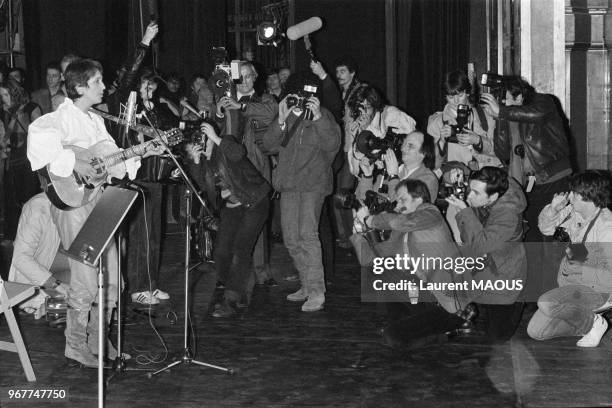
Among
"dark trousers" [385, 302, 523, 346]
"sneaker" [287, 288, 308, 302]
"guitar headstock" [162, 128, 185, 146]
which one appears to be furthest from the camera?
"sneaker" [287, 288, 308, 302]

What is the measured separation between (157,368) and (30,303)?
1.35 meters

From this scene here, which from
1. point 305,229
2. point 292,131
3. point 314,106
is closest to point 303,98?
point 314,106

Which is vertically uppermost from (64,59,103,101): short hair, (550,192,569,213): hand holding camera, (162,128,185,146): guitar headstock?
(64,59,103,101): short hair

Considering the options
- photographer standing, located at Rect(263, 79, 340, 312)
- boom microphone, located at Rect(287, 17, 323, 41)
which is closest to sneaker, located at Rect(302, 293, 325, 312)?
photographer standing, located at Rect(263, 79, 340, 312)

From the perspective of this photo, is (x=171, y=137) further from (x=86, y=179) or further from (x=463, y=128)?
(x=463, y=128)

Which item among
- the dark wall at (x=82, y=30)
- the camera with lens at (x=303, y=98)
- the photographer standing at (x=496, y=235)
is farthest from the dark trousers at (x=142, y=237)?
the dark wall at (x=82, y=30)

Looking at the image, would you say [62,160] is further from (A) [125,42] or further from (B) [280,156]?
(A) [125,42]

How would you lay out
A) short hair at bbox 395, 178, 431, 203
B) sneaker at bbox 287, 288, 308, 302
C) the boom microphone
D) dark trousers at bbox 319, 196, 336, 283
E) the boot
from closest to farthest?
1. the boot
2. short hair at bbox 395, 178, 431, 203
3. sneaker at bbox 287, 288, 308, 302
4. dark trousers at bbox 319, 196, 336, 283
5. the boom microphone

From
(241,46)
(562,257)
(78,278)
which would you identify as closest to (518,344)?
(562,257)

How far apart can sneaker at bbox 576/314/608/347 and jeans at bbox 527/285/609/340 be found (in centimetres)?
5

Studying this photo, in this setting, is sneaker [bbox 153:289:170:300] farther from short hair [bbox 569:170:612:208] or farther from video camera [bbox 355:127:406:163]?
short hair [bbox 569:170:612:208]

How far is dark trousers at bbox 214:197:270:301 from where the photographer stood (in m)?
6.00

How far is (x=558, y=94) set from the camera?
25.8 feet

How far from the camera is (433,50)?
8.74 meters
